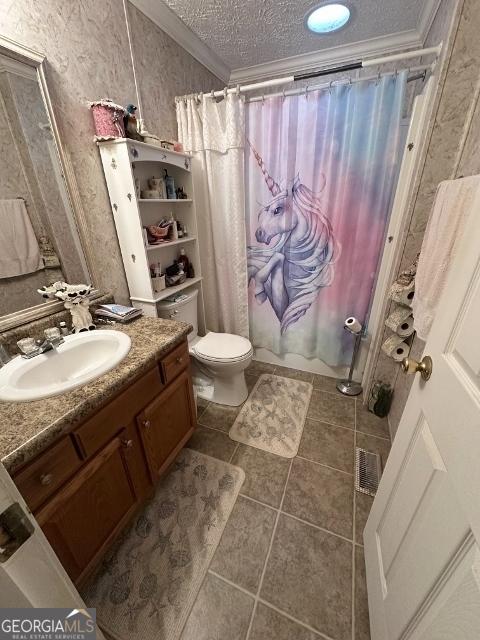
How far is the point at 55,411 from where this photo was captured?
0.73 meters

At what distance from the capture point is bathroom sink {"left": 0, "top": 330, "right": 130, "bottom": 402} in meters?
0.80

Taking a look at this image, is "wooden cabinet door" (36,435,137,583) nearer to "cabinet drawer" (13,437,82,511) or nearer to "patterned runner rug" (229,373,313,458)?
"cabinet drawer" (13,437,82,511)

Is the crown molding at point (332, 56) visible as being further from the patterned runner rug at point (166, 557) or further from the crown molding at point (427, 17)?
the patterned runner rug at point (166, 557)

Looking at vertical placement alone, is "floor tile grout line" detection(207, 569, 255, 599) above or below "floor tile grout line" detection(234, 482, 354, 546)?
below

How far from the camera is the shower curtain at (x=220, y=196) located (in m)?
1.62

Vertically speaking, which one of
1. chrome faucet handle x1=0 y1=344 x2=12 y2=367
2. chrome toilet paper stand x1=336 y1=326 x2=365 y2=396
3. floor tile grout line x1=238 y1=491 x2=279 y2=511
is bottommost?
floor tile grout line x1=238 y1=491 x2=279 y2=511

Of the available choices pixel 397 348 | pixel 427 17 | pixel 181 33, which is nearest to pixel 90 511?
pixel 397 348

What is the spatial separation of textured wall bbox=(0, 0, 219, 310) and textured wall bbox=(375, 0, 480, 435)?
1467 millimetres

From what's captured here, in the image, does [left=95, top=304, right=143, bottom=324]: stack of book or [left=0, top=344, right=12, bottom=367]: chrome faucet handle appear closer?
[left=0, top=344, right=12, bottom=367]: chrome faucet handle

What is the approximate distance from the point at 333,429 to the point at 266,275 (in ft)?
3.89

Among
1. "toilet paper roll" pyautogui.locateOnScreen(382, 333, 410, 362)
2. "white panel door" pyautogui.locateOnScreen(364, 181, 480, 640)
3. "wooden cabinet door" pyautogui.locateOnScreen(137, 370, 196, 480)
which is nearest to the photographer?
"white panel door" pyautogui.locateOnScreen(364, 181, 480, 640)

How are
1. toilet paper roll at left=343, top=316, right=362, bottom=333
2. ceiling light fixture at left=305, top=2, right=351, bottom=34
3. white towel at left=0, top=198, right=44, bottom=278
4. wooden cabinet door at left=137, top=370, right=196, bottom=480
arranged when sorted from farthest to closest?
toilet paper roll at left=343, top=316, right=362, bottom=333 < ceiling light fixture at left=305, top=2, right=351, bottom=34 < wooden cabinet door at left=137, top=370, right=196, bottom=480 < white towel at left=0, top=198, right=44, bottom=278

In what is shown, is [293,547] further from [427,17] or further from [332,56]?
[332,56]

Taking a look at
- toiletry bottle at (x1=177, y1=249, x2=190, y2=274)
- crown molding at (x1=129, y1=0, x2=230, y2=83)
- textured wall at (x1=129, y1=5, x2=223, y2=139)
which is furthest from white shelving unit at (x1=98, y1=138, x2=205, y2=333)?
crown molding at (x1=129, y1=0, x2=230, y2=83)
